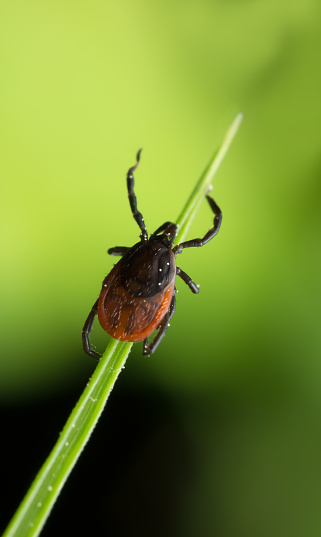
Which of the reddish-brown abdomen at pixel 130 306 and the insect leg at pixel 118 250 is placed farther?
the insect leg at pixel 118 250

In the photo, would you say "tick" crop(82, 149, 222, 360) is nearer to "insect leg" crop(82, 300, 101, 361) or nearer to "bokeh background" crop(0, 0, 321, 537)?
"insect leg" crop(82, 300, 101, 361)

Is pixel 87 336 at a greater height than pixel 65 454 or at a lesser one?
greater

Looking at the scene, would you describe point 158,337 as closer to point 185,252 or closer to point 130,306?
point 130,306

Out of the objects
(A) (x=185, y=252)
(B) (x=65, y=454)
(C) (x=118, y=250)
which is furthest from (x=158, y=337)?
(B) (x=65, y=454)

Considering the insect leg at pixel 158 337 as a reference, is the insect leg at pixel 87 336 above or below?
above

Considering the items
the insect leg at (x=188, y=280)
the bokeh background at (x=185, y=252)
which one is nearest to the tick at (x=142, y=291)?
the insect leg at (x=188, y=280)

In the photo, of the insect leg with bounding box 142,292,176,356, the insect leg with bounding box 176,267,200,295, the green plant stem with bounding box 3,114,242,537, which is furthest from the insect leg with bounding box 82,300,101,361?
the green plant stem with bounding box 3,114,242,537

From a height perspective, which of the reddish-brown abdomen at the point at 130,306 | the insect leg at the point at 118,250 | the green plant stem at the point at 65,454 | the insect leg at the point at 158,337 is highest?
the insect leg at the point at 118,250

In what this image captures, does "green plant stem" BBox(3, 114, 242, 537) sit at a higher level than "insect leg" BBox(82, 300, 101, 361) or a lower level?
lower

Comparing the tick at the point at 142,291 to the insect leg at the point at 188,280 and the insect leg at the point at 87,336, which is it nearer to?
the insect leg at the point at 87,336
